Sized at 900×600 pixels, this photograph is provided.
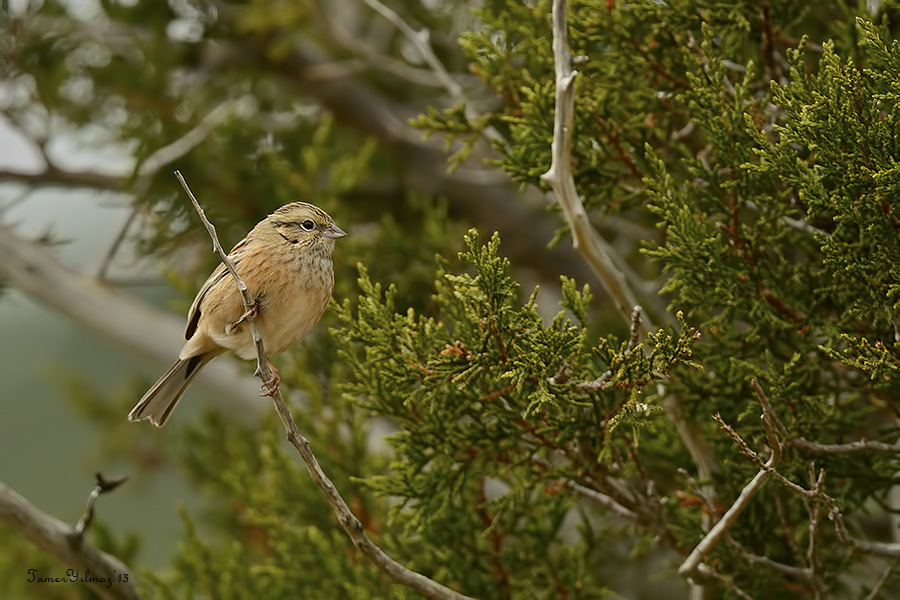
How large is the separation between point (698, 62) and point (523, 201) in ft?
9.62

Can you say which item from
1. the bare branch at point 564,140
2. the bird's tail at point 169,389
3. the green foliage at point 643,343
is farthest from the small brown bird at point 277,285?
the bare branch at point 564,140

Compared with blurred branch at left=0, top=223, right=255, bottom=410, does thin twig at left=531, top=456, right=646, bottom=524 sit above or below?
above

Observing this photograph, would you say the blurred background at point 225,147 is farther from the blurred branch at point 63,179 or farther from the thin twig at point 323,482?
the thin twig at point 323,482

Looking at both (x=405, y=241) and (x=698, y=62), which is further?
(x=405, y=241)

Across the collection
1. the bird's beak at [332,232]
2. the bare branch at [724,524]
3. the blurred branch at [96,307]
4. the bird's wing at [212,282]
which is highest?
the bird's beak at [332,232]

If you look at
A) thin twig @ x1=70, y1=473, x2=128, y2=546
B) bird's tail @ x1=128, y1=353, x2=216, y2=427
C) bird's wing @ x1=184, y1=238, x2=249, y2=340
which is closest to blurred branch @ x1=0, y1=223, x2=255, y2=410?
thin twig @ x1=70, y1=473, x2=128, y2=546

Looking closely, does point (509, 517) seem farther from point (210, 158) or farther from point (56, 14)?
point (56, 14)

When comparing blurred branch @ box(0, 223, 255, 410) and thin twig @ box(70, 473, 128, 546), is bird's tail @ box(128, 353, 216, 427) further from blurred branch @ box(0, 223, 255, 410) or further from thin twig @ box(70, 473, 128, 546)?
blurred branch @ box(0, 223, 255, 410)

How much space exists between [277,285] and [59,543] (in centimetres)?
133

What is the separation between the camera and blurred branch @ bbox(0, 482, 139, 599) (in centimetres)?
310

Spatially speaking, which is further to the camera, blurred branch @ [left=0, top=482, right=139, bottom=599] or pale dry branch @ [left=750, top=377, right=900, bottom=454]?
blurred branch @ [left=0, top=482, right=139, bottom=599]

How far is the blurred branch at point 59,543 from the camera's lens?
310 cm

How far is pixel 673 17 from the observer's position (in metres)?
2.91

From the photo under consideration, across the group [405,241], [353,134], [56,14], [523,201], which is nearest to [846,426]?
[405,241]
